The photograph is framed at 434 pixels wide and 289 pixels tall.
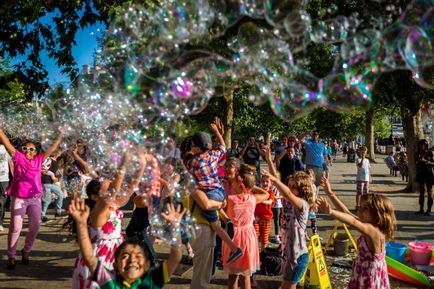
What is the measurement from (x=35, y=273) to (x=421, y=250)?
5.29 metres

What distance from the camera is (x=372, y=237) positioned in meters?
3.62

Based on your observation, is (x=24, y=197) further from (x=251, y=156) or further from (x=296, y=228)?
(x=251, y=156)

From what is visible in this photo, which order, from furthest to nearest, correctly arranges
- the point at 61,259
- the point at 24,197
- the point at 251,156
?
the point at 251,156, the point at 61,259, the point at 24,197

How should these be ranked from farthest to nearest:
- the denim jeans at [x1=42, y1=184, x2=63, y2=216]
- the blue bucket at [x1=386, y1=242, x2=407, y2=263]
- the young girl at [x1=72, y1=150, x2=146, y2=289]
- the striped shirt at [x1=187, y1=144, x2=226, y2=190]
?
the denim jeans at [x1=42, y1=184, x2=63, y2=216] → the blue bucket at [x1=386, y1=242, x2=407, y2=263] → the striped shirt at [x1=187, y1=144, x2=226, y2=190] → the young girl at [x1=72, y1=150, x2=146, y2=289]

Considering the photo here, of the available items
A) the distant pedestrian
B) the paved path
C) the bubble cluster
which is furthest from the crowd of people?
the distant pedestrian

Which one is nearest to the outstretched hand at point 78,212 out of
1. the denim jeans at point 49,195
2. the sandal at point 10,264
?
the sandal at point 10,264

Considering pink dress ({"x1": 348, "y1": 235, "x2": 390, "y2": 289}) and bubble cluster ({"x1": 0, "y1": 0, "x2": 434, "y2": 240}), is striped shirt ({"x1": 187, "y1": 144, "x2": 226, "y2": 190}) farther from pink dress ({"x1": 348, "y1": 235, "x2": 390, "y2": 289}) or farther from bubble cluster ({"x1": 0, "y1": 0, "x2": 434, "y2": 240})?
pink dress ({"x1": 348, "y1": 235, "x2": 390, "y2": 289})

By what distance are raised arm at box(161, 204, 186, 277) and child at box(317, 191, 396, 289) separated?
1318 mm

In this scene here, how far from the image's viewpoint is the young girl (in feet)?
11.5

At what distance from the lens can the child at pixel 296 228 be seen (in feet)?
14.6

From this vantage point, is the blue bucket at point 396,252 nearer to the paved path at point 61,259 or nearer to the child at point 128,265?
the paved path at point 61,259

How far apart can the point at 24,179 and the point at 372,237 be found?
469cm

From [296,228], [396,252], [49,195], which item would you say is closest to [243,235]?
[296,228]

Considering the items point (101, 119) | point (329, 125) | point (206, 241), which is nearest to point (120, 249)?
point (206, 241)
